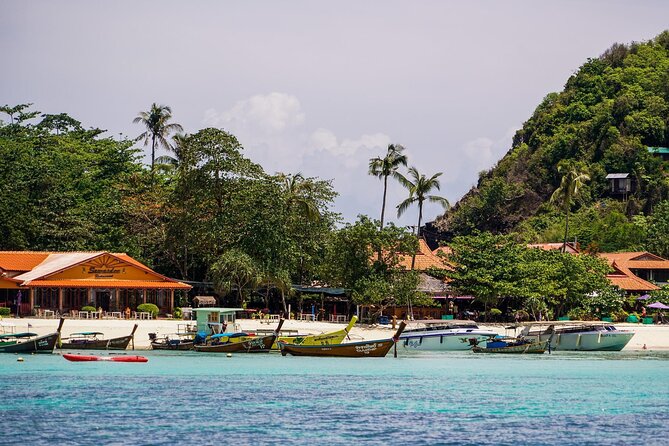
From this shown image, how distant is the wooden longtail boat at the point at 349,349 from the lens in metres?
55.2

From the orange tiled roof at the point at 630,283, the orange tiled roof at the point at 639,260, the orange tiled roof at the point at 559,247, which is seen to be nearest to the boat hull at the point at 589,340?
the orange tiled roof at the point at 630,283

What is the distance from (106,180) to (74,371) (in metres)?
49.0

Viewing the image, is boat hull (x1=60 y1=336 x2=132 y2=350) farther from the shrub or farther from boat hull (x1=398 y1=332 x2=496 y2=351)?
boat hull (x1=398 y1=332 x2=496 y2=351)

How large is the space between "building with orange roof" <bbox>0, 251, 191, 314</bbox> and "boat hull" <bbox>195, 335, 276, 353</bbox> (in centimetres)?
1395

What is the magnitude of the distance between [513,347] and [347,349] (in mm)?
9583

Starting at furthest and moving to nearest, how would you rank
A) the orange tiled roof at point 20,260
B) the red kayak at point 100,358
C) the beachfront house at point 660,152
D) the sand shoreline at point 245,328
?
the beachfront house at point 660,152, the orange tiled roof at point 20,260, the sand shoreline at point 245,328, the red kayak at point 100,358

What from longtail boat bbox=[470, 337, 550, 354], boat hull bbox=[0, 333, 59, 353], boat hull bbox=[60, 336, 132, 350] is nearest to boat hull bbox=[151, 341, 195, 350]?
boat hull bbox=[60, 336, 132, 350]

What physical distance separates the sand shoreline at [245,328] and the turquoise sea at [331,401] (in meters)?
6.89

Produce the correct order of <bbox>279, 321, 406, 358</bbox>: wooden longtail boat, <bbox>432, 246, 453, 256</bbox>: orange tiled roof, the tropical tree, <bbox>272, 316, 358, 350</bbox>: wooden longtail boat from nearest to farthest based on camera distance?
<bbox>279, 321, 406, 358</bbox>: wooden longtail boat < <bbox>272, 316, 358, 350</bbox>: wooden longtail boat < the tropical tree < <bbox>432, 246, 453, 256</bbox>: orange tiled roof

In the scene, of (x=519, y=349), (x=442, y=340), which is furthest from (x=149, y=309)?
(x=519, y=349)

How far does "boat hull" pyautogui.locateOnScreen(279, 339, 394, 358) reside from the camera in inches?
2174

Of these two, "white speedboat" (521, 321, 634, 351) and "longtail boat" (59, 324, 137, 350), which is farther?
"white speedboat" (521, 321, 634, 351)

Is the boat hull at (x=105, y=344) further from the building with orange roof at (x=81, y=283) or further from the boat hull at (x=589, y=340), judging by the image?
the boat hull at (x=589, y=340)

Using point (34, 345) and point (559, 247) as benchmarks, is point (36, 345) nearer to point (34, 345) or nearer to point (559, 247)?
point (34, 345)
